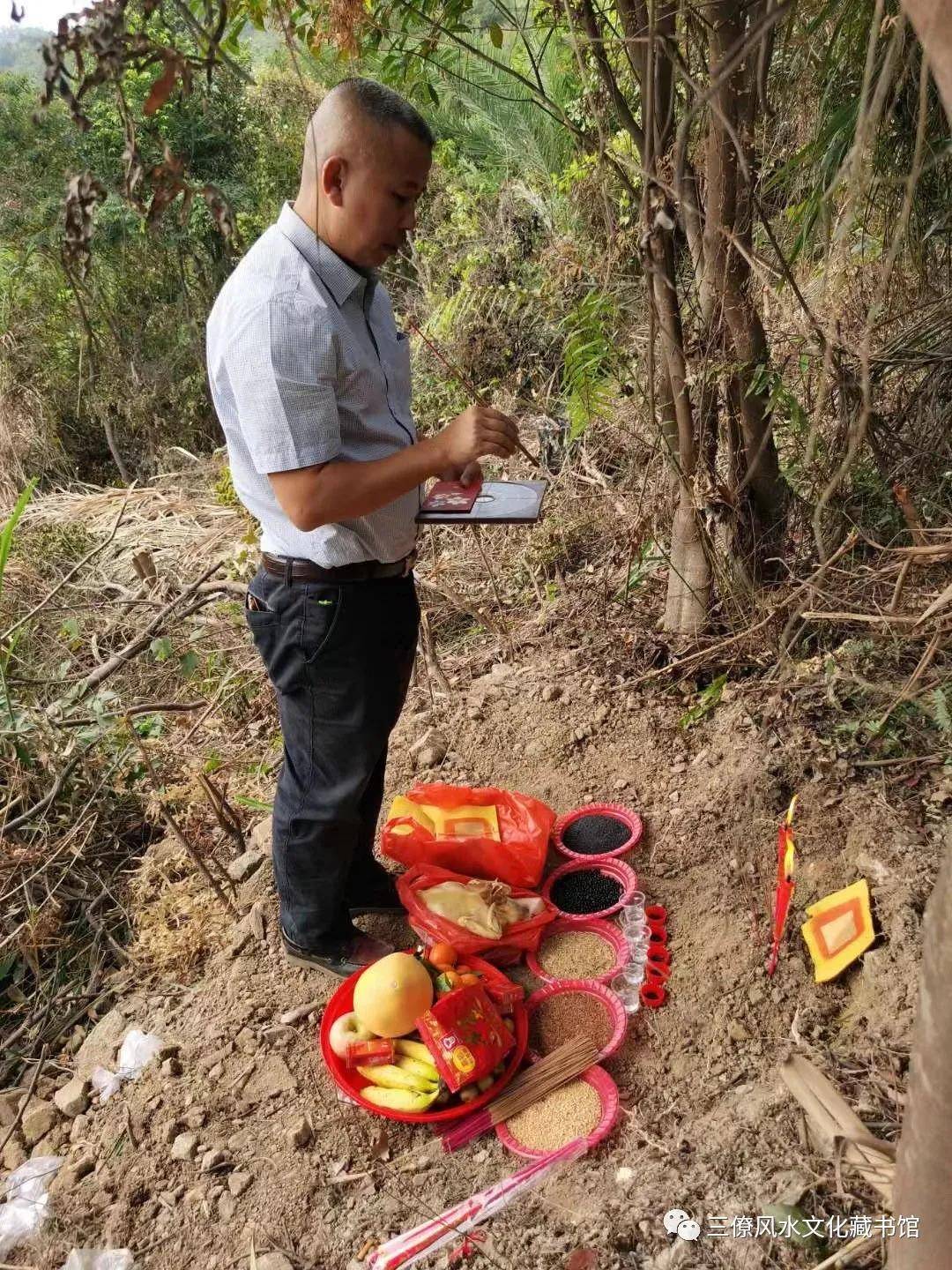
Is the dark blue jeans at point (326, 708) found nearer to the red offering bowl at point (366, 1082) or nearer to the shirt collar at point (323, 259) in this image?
the red offering bowl at point (366, 1082)

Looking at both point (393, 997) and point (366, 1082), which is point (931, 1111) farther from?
point (366, 1082)

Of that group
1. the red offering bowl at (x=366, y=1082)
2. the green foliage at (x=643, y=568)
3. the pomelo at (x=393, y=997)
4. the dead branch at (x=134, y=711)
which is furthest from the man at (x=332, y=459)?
the green foliage at (x=643, y=568)

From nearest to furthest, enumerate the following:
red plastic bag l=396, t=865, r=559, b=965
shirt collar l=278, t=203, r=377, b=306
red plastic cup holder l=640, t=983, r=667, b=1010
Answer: shirt collar l=278, t=203, r=377, b=306 < red plastic cup holder l=640, t=983, r=667, b=1010 < red plastic bag l=396, t=865, r=559, b=965

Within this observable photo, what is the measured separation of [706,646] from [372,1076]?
1768mm

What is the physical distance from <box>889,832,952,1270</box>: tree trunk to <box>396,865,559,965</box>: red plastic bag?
129 cm

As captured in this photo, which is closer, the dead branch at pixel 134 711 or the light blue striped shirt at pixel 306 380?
the light blue striped shirt at pixel 306 380

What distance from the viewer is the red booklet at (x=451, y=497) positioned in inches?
82.0

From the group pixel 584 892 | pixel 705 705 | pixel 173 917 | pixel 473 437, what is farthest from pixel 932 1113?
pixel 173 917

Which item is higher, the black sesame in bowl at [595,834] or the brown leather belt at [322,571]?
the brown leather belt at [322,571]

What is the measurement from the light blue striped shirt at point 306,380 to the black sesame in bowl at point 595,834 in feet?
3.86

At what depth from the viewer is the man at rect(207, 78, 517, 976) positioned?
5.66ft

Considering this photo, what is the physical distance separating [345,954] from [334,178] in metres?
1.90

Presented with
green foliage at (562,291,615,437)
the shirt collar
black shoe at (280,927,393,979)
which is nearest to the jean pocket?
the shirt collar

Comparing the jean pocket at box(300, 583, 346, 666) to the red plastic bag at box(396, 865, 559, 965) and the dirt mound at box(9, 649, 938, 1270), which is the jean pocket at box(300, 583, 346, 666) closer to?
the red plastic bag at box(396, 865, 559, 965)
